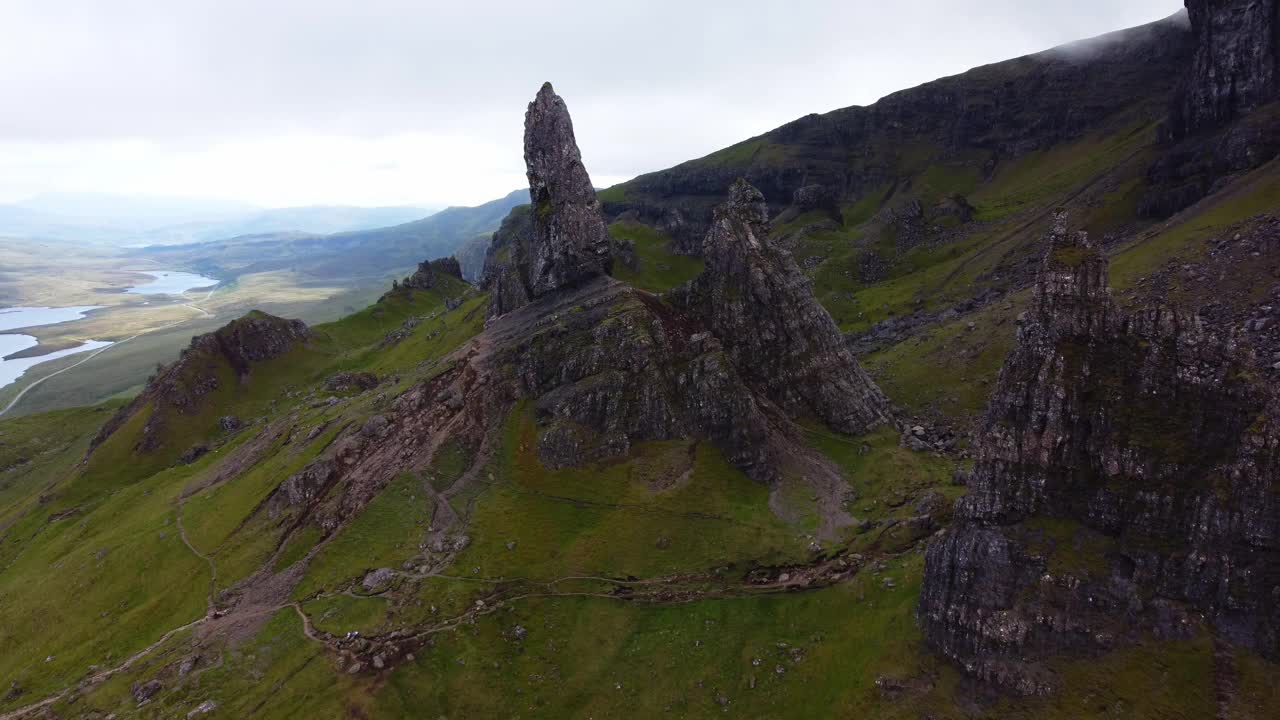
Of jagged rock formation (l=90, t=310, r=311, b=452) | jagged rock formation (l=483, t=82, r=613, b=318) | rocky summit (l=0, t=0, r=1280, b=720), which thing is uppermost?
jagged rock formation (l=483, t=82, r=613, b=318)

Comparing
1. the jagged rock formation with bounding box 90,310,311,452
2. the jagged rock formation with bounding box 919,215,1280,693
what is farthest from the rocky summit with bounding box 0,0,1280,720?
→ the jagged rock formation with bounding box 90,310,311,452

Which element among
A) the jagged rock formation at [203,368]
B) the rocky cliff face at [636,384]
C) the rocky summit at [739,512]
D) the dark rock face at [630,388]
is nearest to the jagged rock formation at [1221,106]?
the rocky summit at [739,512]

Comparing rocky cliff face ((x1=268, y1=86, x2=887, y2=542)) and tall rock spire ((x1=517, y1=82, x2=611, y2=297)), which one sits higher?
tall rock spire ((x1=517, y1=82, x2=611, y2=297))

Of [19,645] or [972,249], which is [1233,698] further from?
[972,249]

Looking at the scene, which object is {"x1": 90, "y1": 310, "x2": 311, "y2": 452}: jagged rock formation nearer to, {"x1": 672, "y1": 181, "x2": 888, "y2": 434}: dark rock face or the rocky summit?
the rocky summit

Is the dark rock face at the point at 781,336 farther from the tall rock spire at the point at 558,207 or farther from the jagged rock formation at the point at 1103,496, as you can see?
the jagged rock formation at the point at 1103,496
